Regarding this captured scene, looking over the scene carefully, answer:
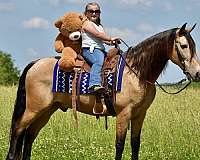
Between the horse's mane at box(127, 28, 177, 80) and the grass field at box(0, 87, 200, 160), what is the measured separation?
201 cm

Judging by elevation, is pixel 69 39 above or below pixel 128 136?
above

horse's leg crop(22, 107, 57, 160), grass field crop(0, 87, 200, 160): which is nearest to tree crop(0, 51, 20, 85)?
grass field crop(0, 87, 200, 160)

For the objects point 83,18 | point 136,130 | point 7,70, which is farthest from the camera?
point 7,70

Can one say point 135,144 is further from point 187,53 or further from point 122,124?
point 187,53

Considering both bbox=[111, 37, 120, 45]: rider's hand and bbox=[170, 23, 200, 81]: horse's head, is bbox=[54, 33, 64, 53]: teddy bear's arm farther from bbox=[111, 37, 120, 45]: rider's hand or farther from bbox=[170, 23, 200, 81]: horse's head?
bbox=[170, 23, 200, 81]: horse's head

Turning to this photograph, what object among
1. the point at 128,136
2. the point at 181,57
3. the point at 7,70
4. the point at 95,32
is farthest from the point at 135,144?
the point at 7,70

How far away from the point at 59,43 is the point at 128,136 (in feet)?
11.4

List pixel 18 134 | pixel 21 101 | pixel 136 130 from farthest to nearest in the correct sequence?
pixel 21 101, pixel 18 134, pixel 136 130

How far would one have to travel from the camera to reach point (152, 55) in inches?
223

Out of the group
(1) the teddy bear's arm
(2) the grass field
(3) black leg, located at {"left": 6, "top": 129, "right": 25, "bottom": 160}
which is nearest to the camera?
(1) the teddy bear's arm

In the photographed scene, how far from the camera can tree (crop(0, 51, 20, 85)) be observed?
61287 mm

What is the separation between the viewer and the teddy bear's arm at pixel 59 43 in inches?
246

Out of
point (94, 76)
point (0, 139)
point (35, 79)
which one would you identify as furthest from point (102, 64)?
point (0, 139)

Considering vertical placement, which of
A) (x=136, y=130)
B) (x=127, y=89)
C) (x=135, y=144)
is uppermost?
(x=127, y=89)
